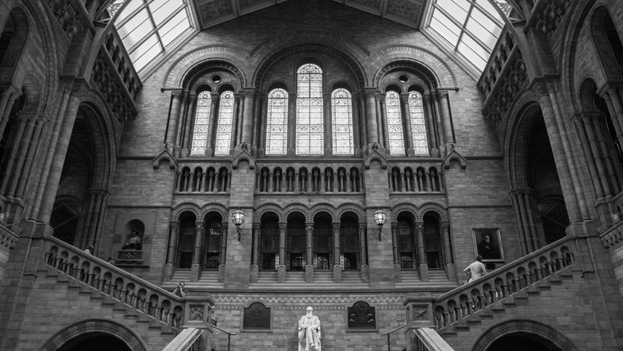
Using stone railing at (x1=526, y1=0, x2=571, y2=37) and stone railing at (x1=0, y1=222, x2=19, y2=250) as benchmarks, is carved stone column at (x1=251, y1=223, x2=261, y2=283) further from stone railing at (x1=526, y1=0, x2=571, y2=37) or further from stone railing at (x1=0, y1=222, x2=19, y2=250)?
stone railing at (x1=526, y1=0, x2=571, y2=37)

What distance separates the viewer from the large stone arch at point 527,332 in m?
14.2

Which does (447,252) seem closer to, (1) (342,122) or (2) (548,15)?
(1) (342,122)

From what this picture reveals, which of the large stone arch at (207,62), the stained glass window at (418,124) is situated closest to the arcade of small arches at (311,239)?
the stained glass window at (418,124)

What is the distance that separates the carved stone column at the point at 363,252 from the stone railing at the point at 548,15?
10149mm

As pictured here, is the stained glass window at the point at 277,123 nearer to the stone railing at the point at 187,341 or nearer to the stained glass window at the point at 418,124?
the stained glass window at the point at 418,124

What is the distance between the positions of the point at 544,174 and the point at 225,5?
694 inches

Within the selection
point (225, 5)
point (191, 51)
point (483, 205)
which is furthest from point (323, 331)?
point (225, 5)

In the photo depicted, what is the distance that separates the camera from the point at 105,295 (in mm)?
14750

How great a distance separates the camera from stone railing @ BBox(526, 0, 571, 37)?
17.0 m

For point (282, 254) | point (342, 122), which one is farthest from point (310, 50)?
point (282, 254)

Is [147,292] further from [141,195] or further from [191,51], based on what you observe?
[191,51]

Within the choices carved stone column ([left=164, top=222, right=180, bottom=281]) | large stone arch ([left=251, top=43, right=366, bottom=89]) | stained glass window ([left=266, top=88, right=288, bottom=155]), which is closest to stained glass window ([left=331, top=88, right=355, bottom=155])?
large stone arch ([left=251, top=43, right=366, bottom=89])

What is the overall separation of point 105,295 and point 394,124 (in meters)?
15.1

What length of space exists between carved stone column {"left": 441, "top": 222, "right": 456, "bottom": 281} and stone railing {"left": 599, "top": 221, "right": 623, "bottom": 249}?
6.42 metres
